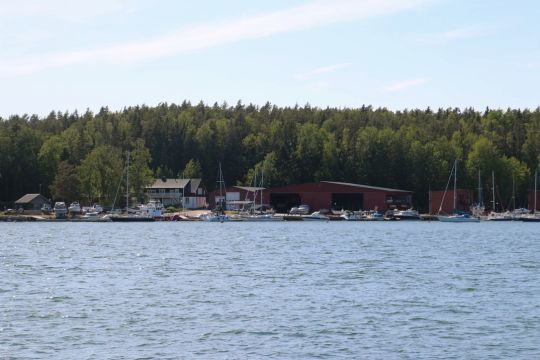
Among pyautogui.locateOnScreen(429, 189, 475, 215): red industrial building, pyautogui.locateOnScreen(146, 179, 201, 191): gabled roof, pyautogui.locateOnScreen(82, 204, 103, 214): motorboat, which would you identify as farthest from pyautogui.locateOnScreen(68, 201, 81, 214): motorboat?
pyautogui.locateOnScreen(429, 189, 475, 215): red industrial building

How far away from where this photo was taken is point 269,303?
35594 mm

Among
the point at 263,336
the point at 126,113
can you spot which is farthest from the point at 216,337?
the point at 126,113

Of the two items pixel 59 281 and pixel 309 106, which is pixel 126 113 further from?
pixel 59 281

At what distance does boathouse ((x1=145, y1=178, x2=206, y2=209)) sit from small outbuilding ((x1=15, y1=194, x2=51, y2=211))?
17.2 metres

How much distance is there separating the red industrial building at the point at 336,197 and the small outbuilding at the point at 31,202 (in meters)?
30.1

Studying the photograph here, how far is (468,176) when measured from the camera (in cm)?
14250

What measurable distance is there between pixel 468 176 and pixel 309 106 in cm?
5875

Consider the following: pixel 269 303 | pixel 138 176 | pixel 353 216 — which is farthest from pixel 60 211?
pixel 269 303

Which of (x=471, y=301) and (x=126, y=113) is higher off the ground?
(x=126, y=113)

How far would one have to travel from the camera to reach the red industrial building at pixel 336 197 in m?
128

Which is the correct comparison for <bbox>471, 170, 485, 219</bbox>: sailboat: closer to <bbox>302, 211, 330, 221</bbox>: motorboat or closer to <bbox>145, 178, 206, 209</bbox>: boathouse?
<bbox>302, 211, 330, 221</bbox>: motorboat

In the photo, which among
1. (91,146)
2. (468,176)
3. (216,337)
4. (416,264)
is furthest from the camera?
(91,146)

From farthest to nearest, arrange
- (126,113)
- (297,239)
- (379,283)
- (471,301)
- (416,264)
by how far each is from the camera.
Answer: (126,113)
(297,239)
(416,264)
(379,283)
(471,301)

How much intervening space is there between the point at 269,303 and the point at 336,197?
96.6m
